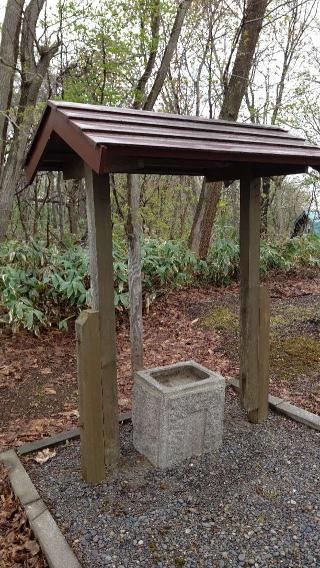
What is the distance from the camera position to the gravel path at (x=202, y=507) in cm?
197

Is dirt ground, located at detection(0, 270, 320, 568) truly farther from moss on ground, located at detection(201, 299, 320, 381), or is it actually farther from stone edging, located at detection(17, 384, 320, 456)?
stone edging, located at detection(17, 384, 320, 456)

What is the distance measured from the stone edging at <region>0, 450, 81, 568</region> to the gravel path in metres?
0.06

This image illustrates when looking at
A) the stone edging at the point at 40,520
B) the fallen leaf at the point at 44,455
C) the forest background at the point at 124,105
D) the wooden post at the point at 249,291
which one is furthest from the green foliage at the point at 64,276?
the wooden post at the point at 249,291

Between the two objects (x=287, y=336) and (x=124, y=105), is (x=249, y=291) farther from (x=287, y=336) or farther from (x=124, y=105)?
(x=124, y=105)

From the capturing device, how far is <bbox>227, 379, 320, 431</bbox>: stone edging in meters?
3.08

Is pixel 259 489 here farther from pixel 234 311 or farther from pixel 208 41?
pixel 208 41

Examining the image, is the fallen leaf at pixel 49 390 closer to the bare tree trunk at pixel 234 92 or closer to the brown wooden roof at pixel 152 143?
the brown wooden roof at pixel 152 143

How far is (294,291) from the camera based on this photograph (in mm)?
7227

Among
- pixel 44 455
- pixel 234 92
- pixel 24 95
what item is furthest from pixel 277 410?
pixel 234 92

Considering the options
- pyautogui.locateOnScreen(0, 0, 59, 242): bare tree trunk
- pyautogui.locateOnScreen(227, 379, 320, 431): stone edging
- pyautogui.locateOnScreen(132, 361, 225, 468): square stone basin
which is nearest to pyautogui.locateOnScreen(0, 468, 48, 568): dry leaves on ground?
pyautogui.locateOnScreen(132, 361, 225, 468): square stone basin

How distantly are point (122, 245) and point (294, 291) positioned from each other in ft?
10.3

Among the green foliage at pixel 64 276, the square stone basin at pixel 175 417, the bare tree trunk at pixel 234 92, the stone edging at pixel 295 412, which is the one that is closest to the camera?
the square stone basin at pixel 175 417

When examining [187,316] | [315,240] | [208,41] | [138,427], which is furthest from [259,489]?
[208,41]

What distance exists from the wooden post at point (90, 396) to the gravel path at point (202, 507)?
15cm
